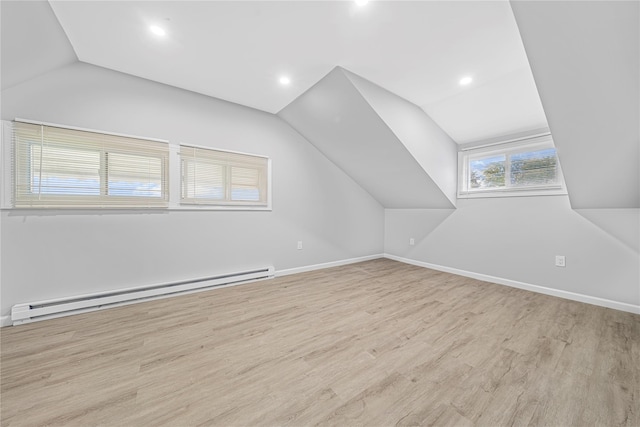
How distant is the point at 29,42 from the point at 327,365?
3237 mm

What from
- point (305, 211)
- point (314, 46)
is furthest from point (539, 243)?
point (314, 46)

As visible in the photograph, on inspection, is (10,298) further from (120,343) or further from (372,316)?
(372,316)

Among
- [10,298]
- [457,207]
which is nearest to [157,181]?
[10,298]

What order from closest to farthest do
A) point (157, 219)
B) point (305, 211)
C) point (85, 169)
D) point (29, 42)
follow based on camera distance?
1. point (29, 42)
2. point (85, 169)
3. point (157, 219)
4. point (305, 211)

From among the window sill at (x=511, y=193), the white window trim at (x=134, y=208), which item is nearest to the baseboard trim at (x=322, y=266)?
the white window trim at (x=134, y=208)

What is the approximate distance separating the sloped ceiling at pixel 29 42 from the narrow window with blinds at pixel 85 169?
45cm

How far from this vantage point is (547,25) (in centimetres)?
139

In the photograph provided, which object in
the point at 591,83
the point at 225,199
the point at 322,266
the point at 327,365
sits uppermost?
the point at 591,83

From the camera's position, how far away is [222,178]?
3043mm

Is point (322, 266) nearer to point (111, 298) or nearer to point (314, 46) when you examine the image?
point (111, 298)

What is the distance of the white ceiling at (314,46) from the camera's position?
5.46ft

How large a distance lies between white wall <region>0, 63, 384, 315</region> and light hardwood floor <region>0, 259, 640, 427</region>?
42 centimetres

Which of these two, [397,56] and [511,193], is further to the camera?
[511,193]

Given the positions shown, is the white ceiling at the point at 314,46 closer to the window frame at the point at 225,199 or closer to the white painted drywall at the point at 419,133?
the white painted drywall at the point at 419,133
